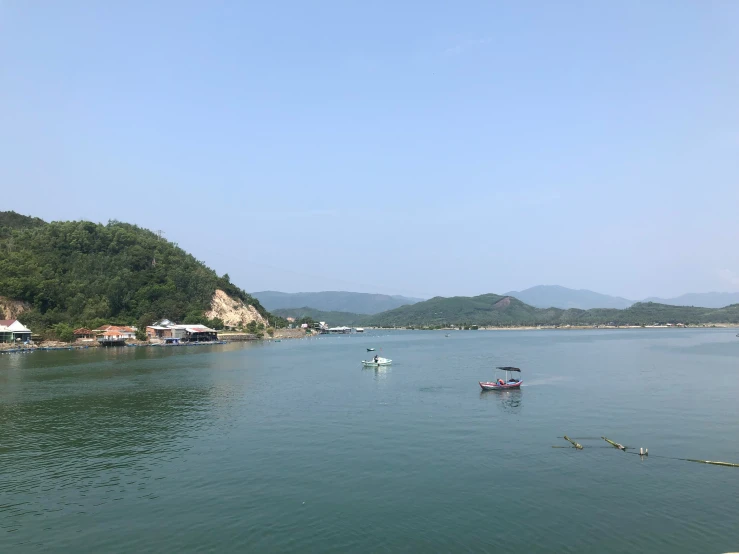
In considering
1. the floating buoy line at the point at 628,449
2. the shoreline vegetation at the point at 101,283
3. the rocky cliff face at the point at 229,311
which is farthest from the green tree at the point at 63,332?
the floating buoy line at the point at 628,449

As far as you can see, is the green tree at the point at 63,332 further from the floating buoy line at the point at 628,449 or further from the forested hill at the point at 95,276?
the floating buoy line at the point at 628,449

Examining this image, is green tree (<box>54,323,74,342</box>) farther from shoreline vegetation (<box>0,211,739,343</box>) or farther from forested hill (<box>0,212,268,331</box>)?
forested hill (<box>0,212,268,331</box>)

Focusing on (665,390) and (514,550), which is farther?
(665,390)

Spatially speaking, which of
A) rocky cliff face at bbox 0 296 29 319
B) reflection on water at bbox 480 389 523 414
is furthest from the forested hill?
reflection on water at bbox 480 389 523 414

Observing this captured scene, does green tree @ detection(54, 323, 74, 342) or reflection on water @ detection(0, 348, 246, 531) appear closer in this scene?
reflection on water @ detection(0, 348, 246, 531)

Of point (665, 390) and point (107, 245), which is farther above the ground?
point (107, 245)

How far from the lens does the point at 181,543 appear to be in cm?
1634

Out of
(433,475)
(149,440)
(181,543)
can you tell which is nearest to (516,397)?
(433,475)

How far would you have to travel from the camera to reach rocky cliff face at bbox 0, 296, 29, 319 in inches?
4139

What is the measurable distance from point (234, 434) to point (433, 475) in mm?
14218

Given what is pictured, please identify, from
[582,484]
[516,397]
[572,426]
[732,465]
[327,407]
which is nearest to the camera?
[582,484]

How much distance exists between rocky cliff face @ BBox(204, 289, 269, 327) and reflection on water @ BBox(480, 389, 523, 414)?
→ 12195cm

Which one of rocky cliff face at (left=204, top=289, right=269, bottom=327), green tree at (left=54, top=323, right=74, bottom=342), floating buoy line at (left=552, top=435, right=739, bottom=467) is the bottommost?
floating buoy line at (left=552, top=435, right=739, bottom=467)

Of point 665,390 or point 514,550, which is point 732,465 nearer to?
point 514,550
